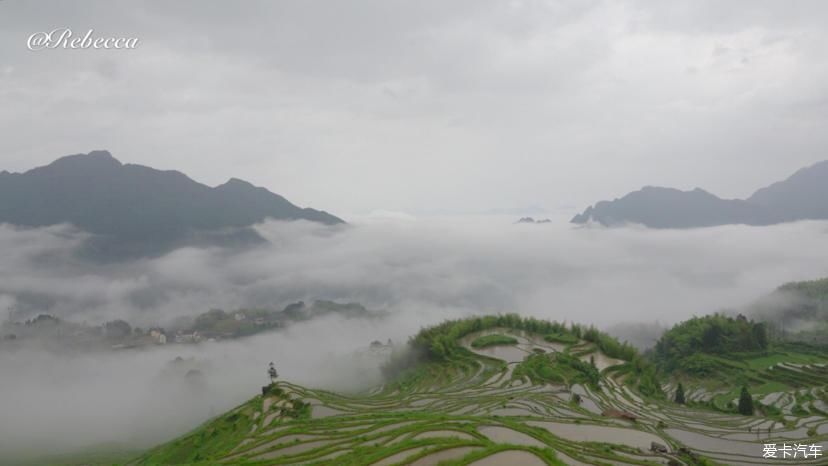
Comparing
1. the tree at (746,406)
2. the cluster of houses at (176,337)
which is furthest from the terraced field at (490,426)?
the cluster of houses at (176,337)

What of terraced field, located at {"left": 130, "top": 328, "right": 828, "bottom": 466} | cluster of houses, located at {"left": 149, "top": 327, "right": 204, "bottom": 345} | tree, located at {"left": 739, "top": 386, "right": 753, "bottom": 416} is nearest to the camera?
terraced field, located at {"left": 130, "top": 328, "right": 828, "bottom": 466}

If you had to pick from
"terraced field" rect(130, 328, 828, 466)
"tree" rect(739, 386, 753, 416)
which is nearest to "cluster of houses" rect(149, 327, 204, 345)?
"terraced field" rect(130, 328, 828, 466)

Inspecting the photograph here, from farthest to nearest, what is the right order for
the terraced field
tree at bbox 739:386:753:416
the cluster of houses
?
the cluster of houses → tree at bbox 739:386:753:416 → the terraced field

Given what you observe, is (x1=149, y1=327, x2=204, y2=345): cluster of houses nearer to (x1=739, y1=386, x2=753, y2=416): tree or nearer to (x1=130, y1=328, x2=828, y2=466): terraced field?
(x1=130, y1=328, x2=828, y2=466): terraced field

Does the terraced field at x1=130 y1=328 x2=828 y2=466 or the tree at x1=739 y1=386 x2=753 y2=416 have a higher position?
the terraced field at x1=130 y1=328 x2=828 y2=466

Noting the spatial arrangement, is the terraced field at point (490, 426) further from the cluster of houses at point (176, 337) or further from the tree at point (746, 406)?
the cluster of houses at point (176, 337)

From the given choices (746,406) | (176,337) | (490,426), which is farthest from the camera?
(176,337)

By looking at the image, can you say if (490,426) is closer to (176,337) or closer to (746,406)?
(746,406)

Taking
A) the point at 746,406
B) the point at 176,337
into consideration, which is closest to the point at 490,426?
the point at 746,406

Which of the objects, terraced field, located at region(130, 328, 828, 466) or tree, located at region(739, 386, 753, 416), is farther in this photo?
tree, located at region(739, 386, 753, 416)
